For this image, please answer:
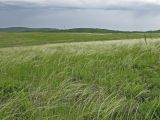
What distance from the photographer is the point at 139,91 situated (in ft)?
18.6

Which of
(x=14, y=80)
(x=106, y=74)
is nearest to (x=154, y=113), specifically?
(x=106, y=74)

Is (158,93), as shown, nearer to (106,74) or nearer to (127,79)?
(127,79)

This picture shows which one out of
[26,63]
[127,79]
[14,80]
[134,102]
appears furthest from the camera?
[26,63]

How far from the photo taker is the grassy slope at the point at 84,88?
4902mm

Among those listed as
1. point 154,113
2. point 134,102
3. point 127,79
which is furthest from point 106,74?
point 154,113

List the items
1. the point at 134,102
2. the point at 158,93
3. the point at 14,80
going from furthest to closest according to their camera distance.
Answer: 1. the point at 14,80
2. the point at 158,93
3. the point at 134,102

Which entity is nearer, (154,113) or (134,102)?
(154,113)

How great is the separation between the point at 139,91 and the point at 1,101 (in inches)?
80.5

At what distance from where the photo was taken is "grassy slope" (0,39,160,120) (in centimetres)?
490

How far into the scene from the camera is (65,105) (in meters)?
5.06

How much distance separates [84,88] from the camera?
5.88 metres

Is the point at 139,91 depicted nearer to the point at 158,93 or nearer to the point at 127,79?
the point at 158,93

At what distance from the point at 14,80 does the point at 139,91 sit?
7.65ft

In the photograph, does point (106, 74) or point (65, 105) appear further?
point (106, 74)
